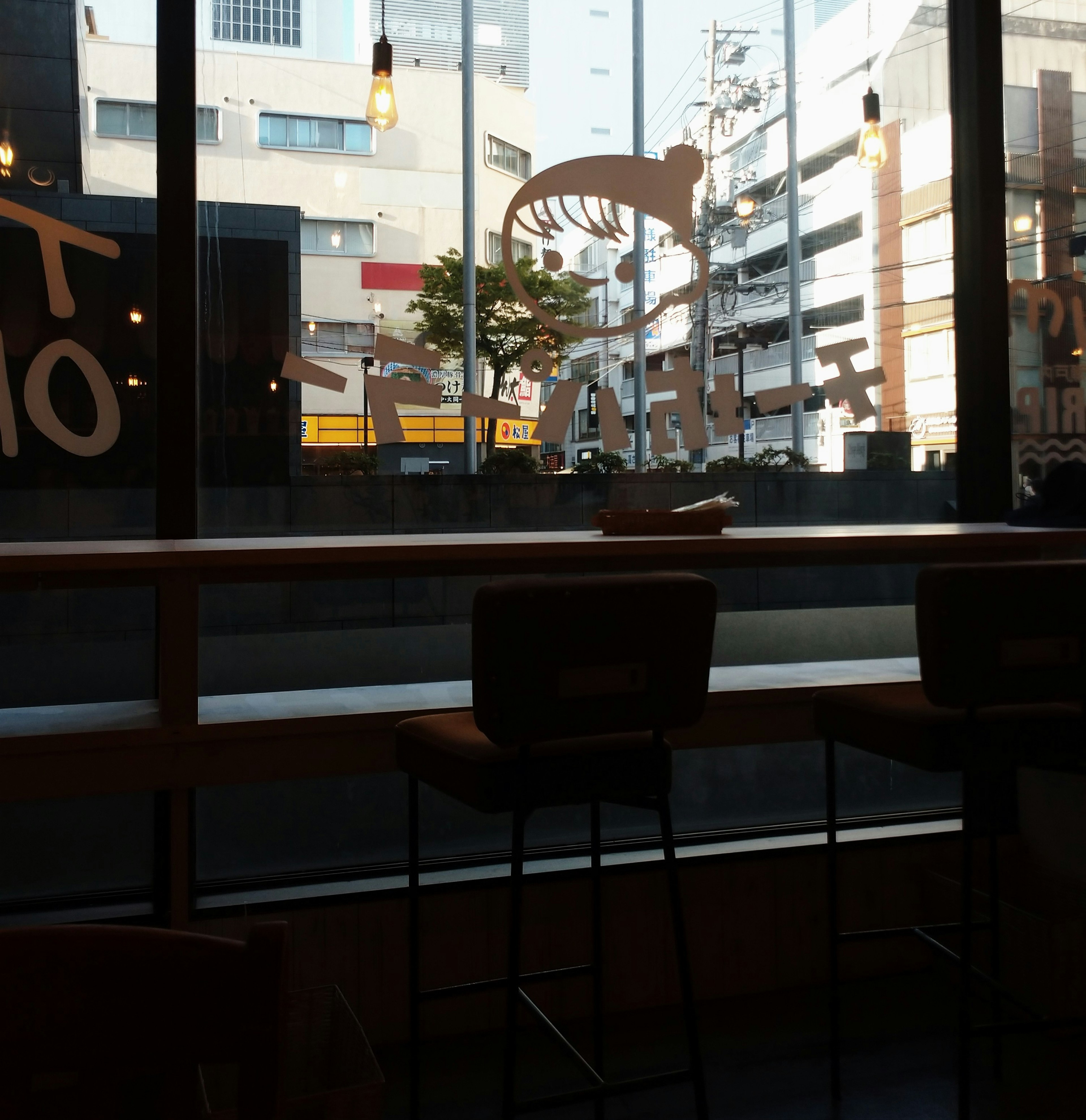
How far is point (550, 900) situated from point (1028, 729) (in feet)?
4.06

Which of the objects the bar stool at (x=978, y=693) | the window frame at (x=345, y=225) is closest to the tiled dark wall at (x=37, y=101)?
the window frame at (x=345, y=225)

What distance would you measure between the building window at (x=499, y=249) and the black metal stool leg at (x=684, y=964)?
5.25ft

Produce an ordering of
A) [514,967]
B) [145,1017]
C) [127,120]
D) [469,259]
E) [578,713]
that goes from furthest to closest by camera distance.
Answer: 1. [469,259]
2. [127,120]
3. [514,967]
4. [578,713]
5. [145,1017]

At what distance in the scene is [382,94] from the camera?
2.73 meters

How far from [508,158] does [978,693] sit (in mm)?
1888

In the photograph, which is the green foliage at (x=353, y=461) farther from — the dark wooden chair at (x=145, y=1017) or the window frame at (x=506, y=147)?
the dark wooden chair at (x=145, y=1017)

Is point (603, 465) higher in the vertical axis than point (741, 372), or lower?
lower

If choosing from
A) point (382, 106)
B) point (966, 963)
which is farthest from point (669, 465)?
point (966, 963)

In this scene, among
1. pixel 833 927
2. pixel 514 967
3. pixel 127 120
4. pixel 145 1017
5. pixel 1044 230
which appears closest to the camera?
pixel 145 1017

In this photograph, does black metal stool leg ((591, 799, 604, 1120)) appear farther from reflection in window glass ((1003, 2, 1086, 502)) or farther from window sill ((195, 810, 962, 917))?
reflection in window glass ((1003, 2, 1086, 502))

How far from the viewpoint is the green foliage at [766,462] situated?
297cm

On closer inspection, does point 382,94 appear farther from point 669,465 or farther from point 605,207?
point 669,465

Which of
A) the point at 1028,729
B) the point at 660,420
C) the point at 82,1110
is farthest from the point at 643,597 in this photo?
the point at 660,420

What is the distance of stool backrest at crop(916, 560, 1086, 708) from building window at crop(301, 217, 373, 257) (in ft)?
5.44
